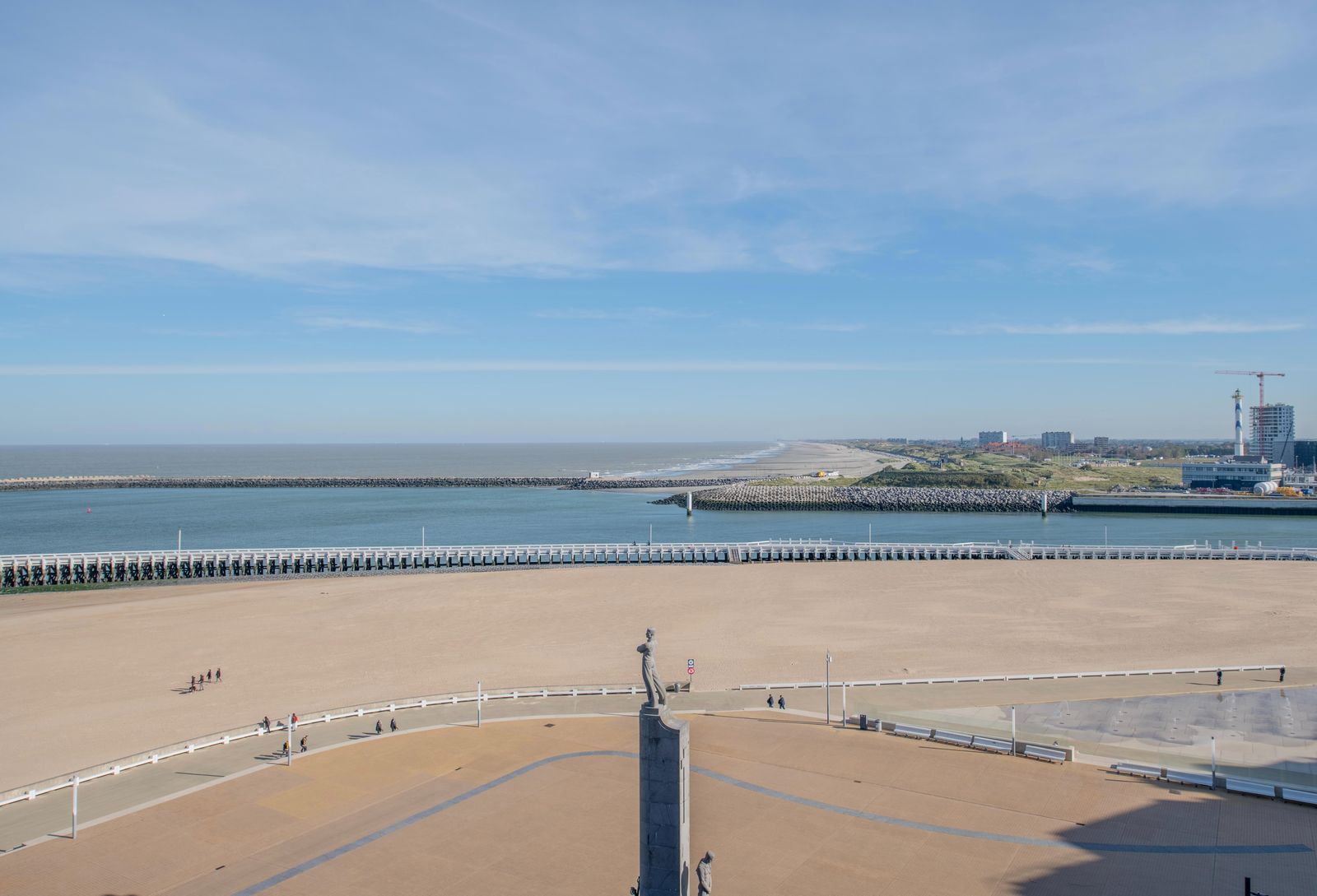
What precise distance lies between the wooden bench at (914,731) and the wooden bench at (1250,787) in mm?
6844

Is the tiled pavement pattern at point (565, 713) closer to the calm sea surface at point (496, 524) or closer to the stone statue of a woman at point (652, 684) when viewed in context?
the stone statue of a woman at point (652, 684)

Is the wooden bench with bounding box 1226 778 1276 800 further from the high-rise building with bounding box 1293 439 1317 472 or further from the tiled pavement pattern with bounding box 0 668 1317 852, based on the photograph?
the high-rise building with bounding box 1293 439 1317 472

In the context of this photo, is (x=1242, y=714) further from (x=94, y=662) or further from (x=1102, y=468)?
(x=1102, y=468)

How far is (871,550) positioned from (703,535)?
69.0ft

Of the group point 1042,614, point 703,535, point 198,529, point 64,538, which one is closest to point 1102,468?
point 703,535

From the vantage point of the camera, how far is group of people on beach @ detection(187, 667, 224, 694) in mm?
29750

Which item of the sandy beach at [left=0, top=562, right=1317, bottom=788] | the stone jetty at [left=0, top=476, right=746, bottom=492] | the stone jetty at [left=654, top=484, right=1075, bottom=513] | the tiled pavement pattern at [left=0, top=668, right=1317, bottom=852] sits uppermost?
the stone jetty at [left=0, top=476, right=746, bottom=492]

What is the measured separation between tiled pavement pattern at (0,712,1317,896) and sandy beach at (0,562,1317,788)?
7273 millimetres

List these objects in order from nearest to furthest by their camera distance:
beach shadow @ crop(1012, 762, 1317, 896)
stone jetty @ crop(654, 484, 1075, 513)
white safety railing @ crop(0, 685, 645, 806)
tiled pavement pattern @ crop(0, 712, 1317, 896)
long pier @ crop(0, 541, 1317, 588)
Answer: beach shadow @ crop(1012, 762, 1317, 896), tiled pavement pattern @ crop(0, 712, 1317, 896), white safety railing @ crop(0, 685, 645, 806), long pier @ crop(0, 541, 1317, 588), stone jetty @ crop(654, 484, 1075, 513)

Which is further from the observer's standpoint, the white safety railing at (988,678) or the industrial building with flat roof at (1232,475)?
the industrial building with flat roof at (1232,475)

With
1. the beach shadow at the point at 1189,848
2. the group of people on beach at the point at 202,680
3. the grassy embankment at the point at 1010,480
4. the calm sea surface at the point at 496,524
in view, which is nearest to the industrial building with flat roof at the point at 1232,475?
the grassy embankment at the point at 1010,480

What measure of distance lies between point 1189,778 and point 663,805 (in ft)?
47.5

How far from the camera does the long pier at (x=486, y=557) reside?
62.3 m

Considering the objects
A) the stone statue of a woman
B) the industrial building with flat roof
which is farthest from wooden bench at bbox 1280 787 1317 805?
the industrial building with flat roof
